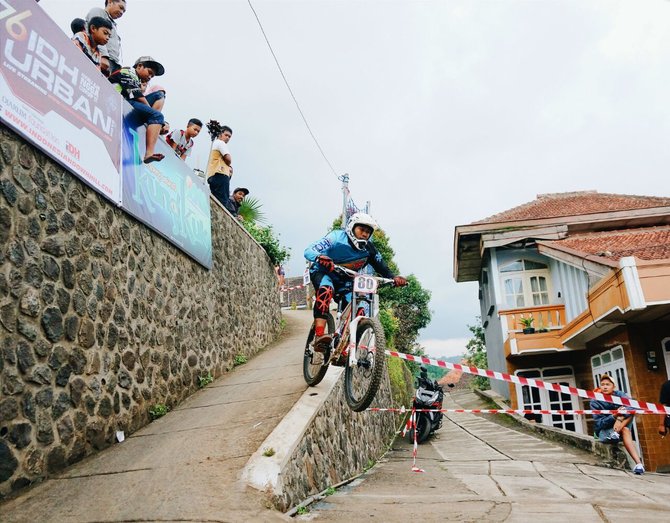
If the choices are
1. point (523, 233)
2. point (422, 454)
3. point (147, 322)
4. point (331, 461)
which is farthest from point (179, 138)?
point (523, 233)

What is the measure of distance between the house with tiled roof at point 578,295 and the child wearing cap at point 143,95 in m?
9.08

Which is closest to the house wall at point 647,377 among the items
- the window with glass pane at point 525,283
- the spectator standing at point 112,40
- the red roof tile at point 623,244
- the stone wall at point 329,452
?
the red roof tile at point 623,244

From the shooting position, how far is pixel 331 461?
601cm

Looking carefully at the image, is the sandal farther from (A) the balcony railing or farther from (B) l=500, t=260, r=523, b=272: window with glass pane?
(B) l=500, t=260, r=523, b=272: window with glass pane

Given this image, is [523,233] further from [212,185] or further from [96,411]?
[96,411]

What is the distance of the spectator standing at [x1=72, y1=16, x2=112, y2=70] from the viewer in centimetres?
586

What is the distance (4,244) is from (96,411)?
195cm

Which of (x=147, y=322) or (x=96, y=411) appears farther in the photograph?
(x=147, y=322)

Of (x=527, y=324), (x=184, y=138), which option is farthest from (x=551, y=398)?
(x=184, y=138)

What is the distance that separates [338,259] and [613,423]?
6.11 m

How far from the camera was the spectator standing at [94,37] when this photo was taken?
586 cm

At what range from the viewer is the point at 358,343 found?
5535 mm

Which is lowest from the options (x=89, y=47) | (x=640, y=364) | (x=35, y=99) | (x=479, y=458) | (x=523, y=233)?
(x=479, y=458)

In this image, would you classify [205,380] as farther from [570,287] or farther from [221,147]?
[570,287]
